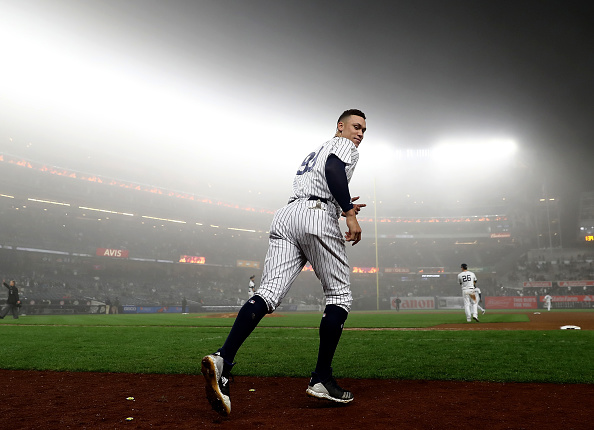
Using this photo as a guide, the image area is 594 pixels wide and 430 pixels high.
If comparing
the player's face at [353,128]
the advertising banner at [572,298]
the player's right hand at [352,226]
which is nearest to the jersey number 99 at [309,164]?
the player's face at [353,128]

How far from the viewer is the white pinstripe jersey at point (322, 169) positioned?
125 inches

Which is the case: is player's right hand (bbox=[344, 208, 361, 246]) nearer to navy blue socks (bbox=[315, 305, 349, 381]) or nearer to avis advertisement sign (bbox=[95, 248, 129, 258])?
navy blue socks (bbox=[315, 305, 349, 381])

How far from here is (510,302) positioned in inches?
1328

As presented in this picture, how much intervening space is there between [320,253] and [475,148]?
5272 cm

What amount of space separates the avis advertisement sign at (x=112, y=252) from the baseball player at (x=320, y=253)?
135ft

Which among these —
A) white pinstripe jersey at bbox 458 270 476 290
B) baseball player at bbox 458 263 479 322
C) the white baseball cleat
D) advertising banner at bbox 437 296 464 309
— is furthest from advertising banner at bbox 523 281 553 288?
the white baseball cleat

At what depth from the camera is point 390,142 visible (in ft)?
157

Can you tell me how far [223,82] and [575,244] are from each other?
180ft

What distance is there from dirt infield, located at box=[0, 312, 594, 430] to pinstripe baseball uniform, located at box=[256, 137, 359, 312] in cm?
70

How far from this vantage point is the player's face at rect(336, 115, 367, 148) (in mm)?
3463

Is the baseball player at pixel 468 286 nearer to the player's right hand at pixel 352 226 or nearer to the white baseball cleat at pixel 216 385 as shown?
the player's right hand at pixel 352 226

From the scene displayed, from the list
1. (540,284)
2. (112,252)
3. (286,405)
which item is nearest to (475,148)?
(540,284)

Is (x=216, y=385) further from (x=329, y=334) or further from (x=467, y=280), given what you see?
(x=467, y=280)

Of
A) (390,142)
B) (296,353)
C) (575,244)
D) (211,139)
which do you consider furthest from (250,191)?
(296,353)
